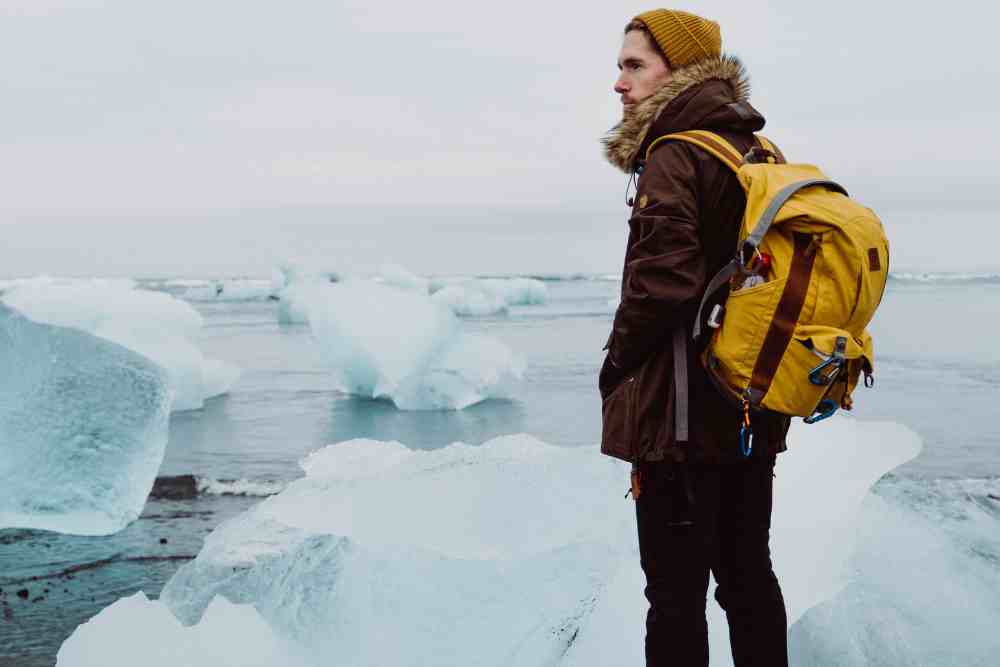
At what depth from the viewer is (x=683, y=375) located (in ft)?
6.01

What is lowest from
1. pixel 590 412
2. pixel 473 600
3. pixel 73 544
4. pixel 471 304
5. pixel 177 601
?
pixel 471 304

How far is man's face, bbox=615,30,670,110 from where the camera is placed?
2002 millimetres

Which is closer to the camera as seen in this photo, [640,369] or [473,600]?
[640,369]

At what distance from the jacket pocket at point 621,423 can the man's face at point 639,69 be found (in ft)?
1.81

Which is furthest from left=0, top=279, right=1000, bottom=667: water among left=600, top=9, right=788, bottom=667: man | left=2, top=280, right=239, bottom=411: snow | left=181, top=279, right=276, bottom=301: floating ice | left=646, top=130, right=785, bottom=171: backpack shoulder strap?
left=181, top=279, right=276, bottom=301: floating ice

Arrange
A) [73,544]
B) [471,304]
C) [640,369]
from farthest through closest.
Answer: [471,304], [73,544], [640,369]

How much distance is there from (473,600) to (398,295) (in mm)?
6739

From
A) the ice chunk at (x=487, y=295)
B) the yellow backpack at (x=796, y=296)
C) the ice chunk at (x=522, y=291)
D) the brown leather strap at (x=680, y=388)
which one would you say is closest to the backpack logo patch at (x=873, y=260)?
the yellow backpack at (x=796, y=296)

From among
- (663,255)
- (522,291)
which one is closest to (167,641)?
(663,255)

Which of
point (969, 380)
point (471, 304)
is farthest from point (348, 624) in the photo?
point (471, 304)

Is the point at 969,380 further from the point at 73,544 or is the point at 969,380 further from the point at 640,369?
the point at 640,369

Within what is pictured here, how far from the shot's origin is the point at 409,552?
2818 millimetres

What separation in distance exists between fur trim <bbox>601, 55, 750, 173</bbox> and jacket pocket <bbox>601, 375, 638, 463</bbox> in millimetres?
430

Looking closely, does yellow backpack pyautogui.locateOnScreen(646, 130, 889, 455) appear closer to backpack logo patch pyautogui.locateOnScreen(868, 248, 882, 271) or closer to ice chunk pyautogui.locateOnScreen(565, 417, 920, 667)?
backpack logo patch pyautogui.locateOnScreen(868, 248, 882, 271)
